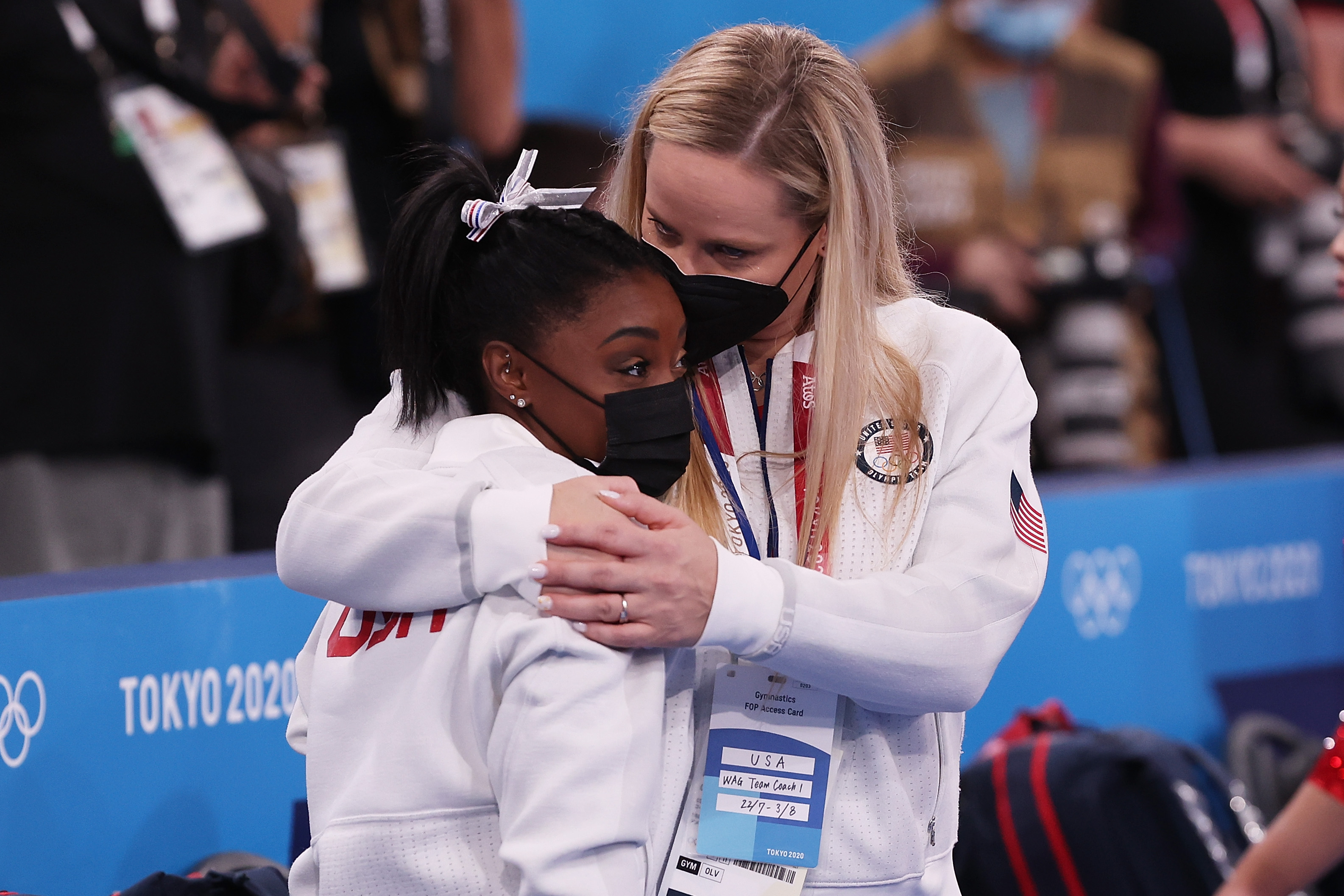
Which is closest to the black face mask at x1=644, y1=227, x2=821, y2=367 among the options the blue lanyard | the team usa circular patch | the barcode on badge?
the blue lanyard

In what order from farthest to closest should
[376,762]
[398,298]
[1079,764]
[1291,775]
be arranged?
[1291,775] < [1079,764] < [398,298] < [376,762]

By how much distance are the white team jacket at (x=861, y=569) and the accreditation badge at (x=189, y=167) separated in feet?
4.80

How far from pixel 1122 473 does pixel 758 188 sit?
2.38 meters

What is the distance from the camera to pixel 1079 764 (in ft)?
9.84

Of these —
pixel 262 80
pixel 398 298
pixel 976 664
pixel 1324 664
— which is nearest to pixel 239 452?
pixel 262 80

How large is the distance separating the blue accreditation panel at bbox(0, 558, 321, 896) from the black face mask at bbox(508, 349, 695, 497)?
0.93m

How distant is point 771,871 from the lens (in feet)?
5.93

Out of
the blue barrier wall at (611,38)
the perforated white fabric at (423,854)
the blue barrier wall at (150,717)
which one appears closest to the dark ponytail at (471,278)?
the perforated white fabric at (423,854)

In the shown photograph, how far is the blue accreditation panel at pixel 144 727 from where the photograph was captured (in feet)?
7.19

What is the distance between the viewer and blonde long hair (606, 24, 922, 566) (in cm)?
190

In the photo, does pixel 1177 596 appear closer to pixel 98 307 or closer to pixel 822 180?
pixel 822 180

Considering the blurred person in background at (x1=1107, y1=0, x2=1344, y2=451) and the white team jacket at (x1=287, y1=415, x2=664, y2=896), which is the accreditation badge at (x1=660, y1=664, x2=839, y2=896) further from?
the blurred person in background at (x1=1107, y1=0, x2=1344, y2=451)

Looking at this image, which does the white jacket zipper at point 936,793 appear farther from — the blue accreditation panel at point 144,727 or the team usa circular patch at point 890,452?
the blue accreditation panel at point 144,727

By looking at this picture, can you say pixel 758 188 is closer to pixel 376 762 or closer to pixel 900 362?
pixel 900 362
